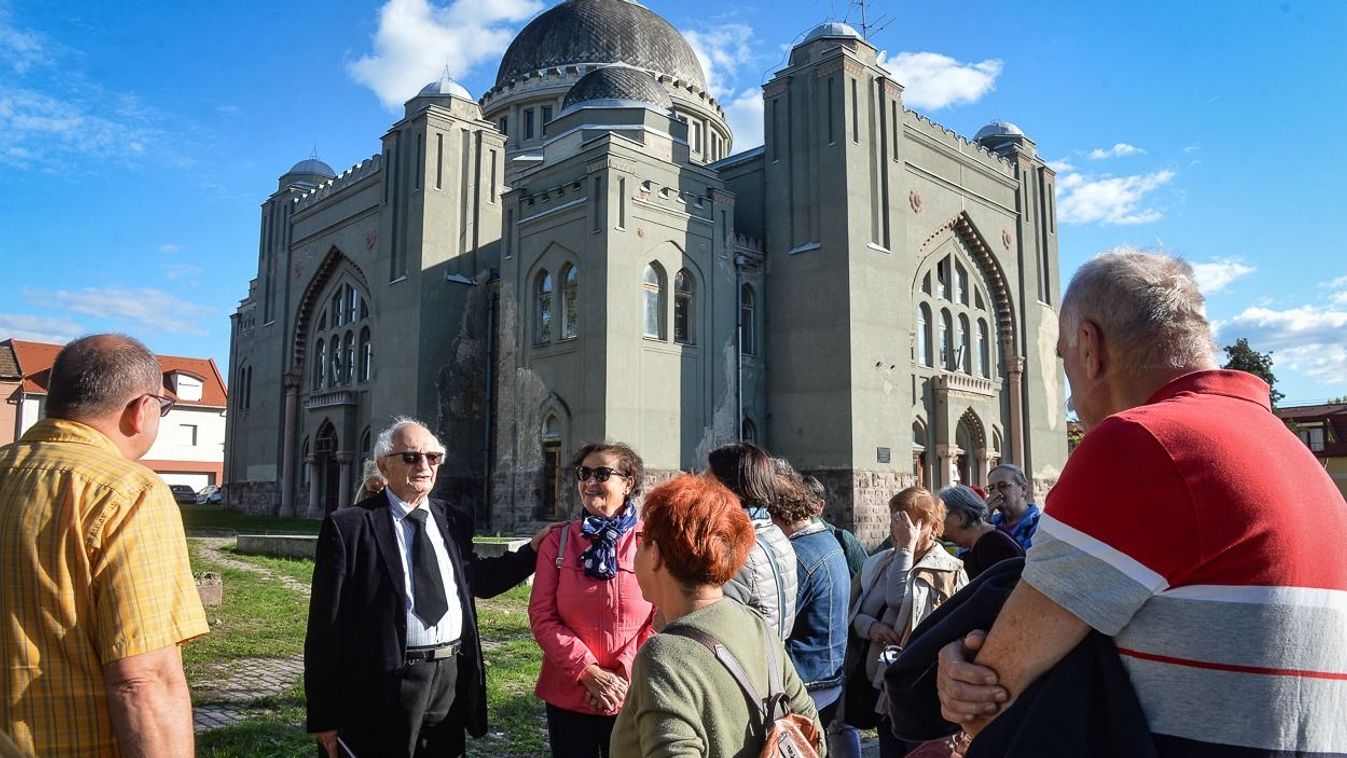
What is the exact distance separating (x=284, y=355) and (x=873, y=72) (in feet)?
74.5

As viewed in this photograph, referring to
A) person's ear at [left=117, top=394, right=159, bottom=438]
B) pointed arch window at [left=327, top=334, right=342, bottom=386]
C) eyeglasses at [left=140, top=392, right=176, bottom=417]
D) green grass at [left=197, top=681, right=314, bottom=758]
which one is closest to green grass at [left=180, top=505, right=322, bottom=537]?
pointed arch window at [left=327, top=334, right=342, bottom=386]

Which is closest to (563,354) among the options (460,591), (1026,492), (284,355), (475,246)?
(475,246)

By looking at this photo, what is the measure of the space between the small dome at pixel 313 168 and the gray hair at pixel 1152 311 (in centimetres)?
3892

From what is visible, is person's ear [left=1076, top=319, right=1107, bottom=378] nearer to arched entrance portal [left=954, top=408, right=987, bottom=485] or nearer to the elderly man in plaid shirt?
the elderly man in plaid shirt

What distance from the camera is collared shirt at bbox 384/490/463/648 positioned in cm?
420

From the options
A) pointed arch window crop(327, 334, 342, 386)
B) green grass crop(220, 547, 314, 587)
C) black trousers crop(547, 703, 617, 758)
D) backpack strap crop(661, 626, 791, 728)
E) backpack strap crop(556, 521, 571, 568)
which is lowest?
green grass crop(220, 547, 314, 587)

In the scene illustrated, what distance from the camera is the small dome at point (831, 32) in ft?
86.4

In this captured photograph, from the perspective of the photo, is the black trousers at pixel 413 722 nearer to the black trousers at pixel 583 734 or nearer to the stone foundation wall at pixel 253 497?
the black trousers at pixel 583 734

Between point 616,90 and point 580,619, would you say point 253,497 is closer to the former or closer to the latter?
point 616,90

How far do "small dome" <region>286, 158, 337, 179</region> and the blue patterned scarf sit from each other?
120 feet

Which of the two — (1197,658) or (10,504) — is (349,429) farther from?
(1197,658)

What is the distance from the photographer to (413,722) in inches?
160

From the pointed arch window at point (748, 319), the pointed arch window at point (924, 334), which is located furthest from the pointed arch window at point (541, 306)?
the pointed arch window at point (924, 334)

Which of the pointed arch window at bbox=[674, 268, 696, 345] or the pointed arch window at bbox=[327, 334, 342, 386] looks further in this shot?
the pointed arch window at bbox=[327, 334, 342, 386]
